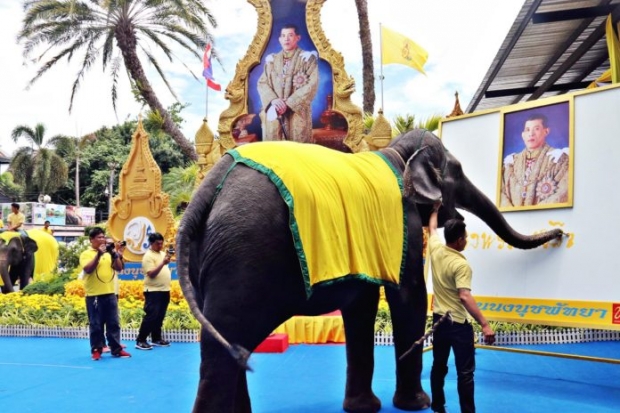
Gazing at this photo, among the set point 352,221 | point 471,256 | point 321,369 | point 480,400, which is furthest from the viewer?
point 321,369

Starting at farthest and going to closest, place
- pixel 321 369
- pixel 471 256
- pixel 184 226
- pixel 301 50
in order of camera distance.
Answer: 1. pixel 301 50
2. pixel 321 369
3. pixel 471 256
4. pixel 184 226

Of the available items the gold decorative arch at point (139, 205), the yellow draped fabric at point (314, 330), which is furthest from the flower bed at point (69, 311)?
the gold decorative arch at point (139, 205)

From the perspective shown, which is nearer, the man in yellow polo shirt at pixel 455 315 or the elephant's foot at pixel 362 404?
the man in yellow polo shirt at pixel 455 315

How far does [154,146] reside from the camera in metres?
35.7

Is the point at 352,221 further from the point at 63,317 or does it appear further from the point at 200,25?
the point at 200,25

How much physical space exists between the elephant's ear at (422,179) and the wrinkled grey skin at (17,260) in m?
12.0

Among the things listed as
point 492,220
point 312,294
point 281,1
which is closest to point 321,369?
point 492,220

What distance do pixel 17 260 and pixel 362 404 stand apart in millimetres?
12051

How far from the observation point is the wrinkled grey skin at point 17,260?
1353 centimetres

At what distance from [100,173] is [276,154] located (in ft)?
120

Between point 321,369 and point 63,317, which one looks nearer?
point 321,369

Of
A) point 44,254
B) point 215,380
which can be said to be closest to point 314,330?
point 215,380

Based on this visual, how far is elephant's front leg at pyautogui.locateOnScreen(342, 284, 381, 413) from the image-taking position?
14.3ft

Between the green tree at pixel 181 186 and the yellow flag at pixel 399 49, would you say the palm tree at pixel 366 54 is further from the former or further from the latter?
the green tree at pixel 181 186
